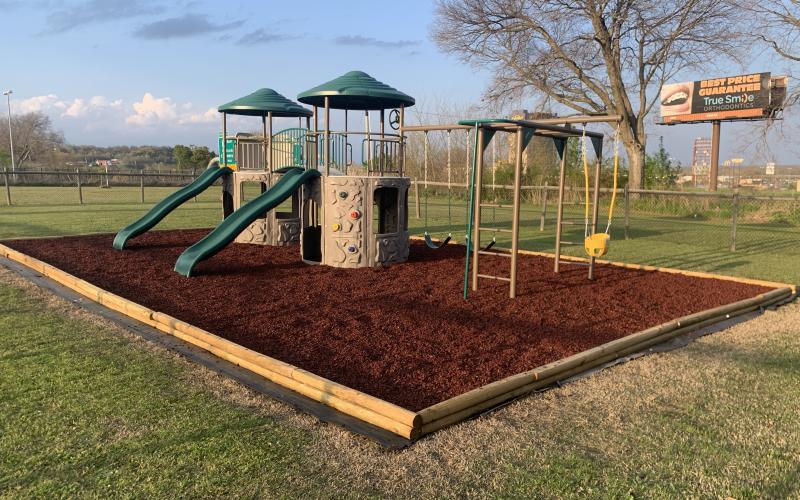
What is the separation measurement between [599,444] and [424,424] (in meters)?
1.06

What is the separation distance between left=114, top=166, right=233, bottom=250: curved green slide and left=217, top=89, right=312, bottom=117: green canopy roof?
1807 millimetres

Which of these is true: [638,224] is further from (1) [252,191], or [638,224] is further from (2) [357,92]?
(1) [252,191]

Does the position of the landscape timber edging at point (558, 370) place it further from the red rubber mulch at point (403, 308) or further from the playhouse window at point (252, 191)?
the playhouse window at point (252, 191)

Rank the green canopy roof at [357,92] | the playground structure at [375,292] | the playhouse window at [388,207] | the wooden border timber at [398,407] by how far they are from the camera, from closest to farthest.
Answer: the wooden border timber at [398,407] → the playground structure at [375,292] → the green canopy roof at [357,92] → the playhouse window at [388,207]

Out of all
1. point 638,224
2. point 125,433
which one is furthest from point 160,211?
point 638,224

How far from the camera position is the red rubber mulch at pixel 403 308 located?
4.68 metres

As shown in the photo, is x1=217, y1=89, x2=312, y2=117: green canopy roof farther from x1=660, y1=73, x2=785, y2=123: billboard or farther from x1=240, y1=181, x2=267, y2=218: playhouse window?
x1=660, y1=73, x2=785, y2=123: billboard

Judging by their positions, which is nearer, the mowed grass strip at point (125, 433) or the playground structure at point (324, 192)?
the mowed grass strip at point (125, 433)

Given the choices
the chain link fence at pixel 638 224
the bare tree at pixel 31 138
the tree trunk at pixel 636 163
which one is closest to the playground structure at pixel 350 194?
the chain link fence at pixel 638 224

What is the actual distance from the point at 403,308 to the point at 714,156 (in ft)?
90.9

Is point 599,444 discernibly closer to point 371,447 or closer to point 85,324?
point 371,447

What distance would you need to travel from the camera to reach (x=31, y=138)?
70438 millimetres

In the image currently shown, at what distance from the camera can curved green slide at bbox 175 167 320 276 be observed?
27.8 ft

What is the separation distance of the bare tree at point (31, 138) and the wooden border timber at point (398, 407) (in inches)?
2977
